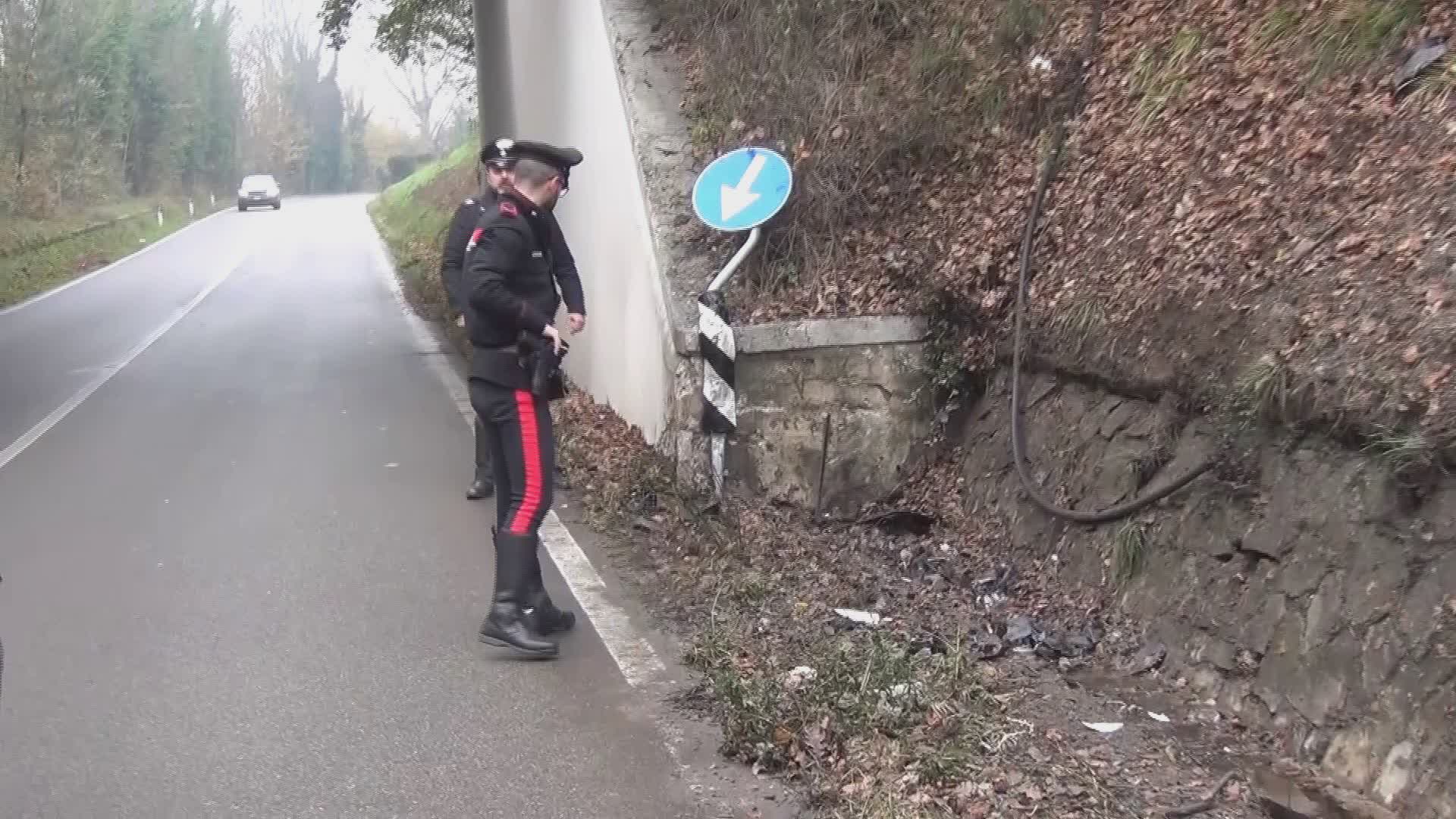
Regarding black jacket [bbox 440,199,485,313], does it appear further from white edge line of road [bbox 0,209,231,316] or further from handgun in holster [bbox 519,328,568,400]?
white edge line of road [bbox 0,209,231,316]

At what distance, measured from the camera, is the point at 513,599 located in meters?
4.88

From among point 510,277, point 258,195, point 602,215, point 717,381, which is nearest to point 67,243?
point 258,195

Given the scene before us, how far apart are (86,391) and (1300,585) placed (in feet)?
35.6

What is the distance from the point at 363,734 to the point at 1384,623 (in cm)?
328

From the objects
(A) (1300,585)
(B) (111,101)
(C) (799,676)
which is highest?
(B) (111,101)

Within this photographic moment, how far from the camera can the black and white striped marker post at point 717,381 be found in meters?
6.35

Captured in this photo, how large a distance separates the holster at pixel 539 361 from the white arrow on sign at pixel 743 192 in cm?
224

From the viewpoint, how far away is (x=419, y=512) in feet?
23.0

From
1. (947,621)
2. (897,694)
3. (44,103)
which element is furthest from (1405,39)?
(44,103)

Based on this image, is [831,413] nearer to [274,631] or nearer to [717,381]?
[717,381]

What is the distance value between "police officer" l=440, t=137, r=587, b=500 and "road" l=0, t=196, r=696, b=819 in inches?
11.2

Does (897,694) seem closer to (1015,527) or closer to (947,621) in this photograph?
(947,621)

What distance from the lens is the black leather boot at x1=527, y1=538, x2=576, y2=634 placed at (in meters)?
4.94

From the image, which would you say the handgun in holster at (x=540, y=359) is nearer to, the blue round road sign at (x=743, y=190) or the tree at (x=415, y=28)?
the blue round road sign at (x=743, y=190)
